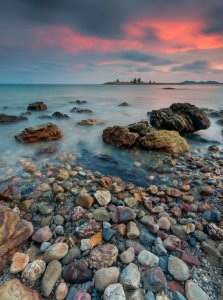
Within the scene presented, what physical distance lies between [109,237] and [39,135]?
619 centimetres

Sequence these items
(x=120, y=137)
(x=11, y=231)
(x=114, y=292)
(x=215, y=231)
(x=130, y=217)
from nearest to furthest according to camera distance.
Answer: (x=114, y=292) → (x=11, y=231) → (x=215, y=231) → (x=130, y=217) → (x=120, y=137)

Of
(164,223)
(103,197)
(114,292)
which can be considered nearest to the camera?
(114,292)

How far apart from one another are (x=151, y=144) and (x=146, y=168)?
1.57 metres

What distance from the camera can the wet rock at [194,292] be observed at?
6.93 ft

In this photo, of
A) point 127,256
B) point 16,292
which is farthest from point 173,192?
point 16,292

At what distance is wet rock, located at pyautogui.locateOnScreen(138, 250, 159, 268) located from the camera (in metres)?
2.50

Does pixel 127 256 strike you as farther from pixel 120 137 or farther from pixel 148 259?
pixel 120 137

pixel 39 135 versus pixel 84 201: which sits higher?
pixel 84 201

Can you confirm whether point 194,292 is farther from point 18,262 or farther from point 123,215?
point 18,262

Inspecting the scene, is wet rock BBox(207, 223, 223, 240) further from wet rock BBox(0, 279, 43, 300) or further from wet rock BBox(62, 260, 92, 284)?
wet rock BBox(0, 279, 43, 300)

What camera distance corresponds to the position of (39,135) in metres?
8.03

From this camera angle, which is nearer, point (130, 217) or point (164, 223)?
point (164, 223)

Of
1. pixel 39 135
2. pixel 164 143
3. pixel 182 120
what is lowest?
pixel 39 135

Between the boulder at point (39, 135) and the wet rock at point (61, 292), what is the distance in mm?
6403
